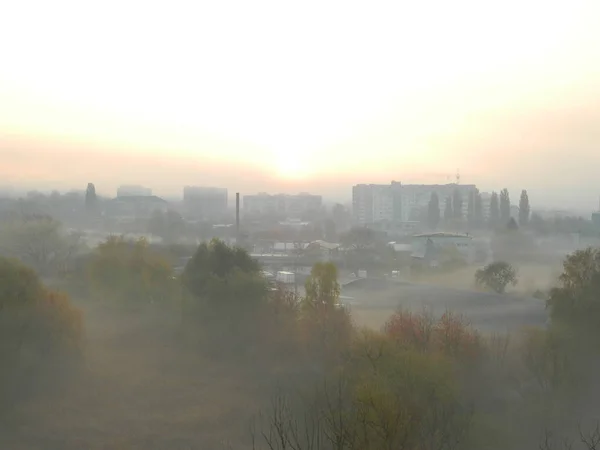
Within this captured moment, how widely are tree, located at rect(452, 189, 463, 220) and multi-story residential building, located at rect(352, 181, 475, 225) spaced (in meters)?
0.90

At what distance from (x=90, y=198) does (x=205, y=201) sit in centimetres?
358

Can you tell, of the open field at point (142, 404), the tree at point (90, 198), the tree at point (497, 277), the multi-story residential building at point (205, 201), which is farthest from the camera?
the multi-story residential building at point (205, 201)

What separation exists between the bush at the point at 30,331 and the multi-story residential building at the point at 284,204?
45.1ft

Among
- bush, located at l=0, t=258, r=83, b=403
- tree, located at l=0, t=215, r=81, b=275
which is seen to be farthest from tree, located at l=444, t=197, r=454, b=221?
bush, located at l=0, t=258, r=83, b=403

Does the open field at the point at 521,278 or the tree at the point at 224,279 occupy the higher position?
the tree at the point at 224,279

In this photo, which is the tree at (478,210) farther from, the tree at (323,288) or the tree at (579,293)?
the tree at (323,288)

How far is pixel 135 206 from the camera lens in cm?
1505

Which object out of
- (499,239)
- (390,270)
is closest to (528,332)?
(390,270)

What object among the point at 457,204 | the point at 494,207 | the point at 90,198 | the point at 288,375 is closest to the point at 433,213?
the point at 457,204

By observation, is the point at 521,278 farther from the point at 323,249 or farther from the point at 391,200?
the point at 391,200

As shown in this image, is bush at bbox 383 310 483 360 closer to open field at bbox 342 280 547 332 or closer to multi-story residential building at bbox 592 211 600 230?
open field at bbox 342 280 547 332

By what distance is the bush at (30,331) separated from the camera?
15.0ft

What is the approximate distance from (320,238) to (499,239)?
14.4 ft

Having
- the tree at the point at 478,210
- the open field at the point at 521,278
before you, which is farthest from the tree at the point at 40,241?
the tree at the point at 478,210
